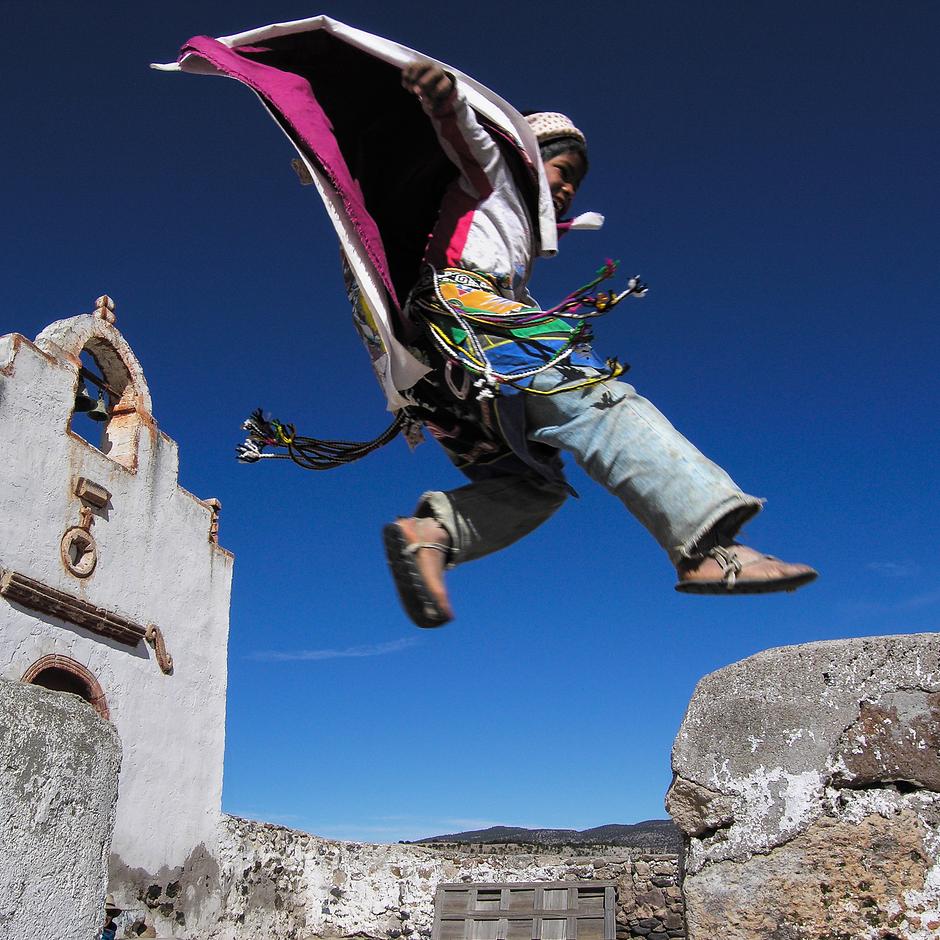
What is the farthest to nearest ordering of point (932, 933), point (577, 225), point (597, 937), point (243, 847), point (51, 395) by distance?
point (243, 847) < point (597, 937) < point (51, 395) < point (577, 225) < point (932, 933)

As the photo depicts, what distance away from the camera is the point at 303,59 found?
239cm

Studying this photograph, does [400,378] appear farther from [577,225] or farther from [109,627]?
[109,627]

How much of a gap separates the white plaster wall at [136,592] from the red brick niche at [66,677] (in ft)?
0.23

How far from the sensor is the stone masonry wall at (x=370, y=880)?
11.4m

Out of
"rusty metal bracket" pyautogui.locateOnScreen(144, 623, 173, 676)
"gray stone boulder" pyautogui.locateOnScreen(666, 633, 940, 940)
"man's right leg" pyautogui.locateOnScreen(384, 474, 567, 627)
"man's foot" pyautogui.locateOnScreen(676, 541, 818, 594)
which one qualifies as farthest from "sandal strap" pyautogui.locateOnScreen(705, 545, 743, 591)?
"rusty metal bracket" pyautogui.locateOnScreen(144, 623, 173, 676)

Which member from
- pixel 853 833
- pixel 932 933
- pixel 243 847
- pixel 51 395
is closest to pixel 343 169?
pixel 853 833

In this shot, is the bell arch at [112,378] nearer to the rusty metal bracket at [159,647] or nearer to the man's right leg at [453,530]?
the rusty metal bracket at [159,647]

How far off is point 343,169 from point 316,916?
11617 millimetres

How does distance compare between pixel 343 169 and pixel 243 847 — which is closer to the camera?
pixel 343 169

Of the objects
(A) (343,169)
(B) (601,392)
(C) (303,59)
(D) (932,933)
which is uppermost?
(C) (303,59)

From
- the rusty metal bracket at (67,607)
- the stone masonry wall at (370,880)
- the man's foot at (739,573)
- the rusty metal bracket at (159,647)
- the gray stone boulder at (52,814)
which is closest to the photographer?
the man's foot at (739,573)

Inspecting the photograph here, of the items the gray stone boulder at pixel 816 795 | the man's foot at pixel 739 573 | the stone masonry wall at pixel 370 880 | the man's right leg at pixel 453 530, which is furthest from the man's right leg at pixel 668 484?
the stone masonry wall at pixel 370 880

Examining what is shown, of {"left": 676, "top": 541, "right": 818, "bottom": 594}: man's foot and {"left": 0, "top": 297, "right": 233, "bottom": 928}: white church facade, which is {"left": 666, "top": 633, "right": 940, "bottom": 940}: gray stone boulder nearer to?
{"left": 676, "top": 541, "right": 818, "bottom": 594}: man's foot

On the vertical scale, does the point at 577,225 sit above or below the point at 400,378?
above
